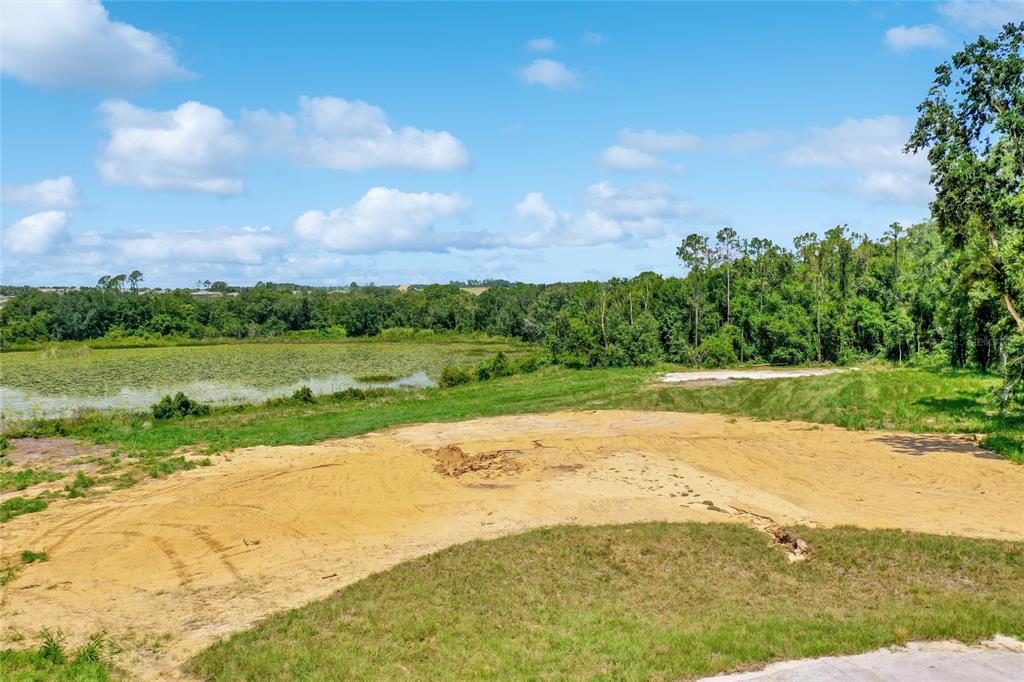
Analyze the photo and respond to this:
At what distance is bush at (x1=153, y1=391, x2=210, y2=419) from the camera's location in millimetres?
39344

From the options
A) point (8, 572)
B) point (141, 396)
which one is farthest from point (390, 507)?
point (141, 396)

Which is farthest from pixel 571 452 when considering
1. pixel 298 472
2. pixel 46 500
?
pixel 46 500

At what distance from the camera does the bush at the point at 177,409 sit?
39344 millimetres

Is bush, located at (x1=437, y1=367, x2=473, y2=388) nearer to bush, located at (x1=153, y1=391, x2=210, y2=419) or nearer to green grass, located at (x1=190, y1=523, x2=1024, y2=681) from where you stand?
bush, located at (x1=153, y1=391, x2=210, y2=419)

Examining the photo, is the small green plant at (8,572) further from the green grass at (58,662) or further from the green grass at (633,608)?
the green grass at (633,608)

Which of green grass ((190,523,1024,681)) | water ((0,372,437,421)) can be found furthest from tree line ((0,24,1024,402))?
water ((0,372,437,421))

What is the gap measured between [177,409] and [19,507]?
21802 millimetres

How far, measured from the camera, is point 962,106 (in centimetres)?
2250

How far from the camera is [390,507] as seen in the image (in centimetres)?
1884

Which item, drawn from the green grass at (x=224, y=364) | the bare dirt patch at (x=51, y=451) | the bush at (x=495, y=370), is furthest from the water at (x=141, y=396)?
the bare dirt patch at (x=51, y=451)

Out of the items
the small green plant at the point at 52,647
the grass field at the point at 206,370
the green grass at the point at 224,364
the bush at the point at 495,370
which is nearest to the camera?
the small green plant at the point at 52,647

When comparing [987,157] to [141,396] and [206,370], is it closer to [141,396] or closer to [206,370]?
[141,396]

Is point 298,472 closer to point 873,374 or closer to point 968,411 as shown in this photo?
point 968,411

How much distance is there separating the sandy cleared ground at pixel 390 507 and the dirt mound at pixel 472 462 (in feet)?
0.31
